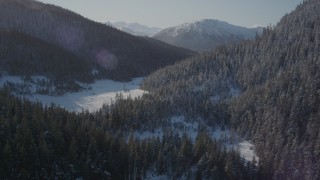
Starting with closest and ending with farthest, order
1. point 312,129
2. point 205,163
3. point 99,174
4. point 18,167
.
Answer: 1. point 18,167
2. point 99,174
3. point 205,163
4. point 312,129

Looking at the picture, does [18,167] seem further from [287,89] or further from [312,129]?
[287,89]

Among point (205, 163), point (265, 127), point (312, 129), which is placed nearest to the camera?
point (205, 163)

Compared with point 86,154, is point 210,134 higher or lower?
higher

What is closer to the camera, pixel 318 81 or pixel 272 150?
pixel 272 150

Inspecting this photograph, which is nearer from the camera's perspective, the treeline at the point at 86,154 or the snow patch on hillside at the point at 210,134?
the treeline at the point at 86,154

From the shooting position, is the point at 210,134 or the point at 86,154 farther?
the point at 210,134

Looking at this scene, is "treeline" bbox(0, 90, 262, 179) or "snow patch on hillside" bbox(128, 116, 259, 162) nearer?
"treeline" bbox(0, 90, 262, 179)

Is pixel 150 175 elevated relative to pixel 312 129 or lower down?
lower down

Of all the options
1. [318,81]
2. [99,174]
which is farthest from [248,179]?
[318,81]
